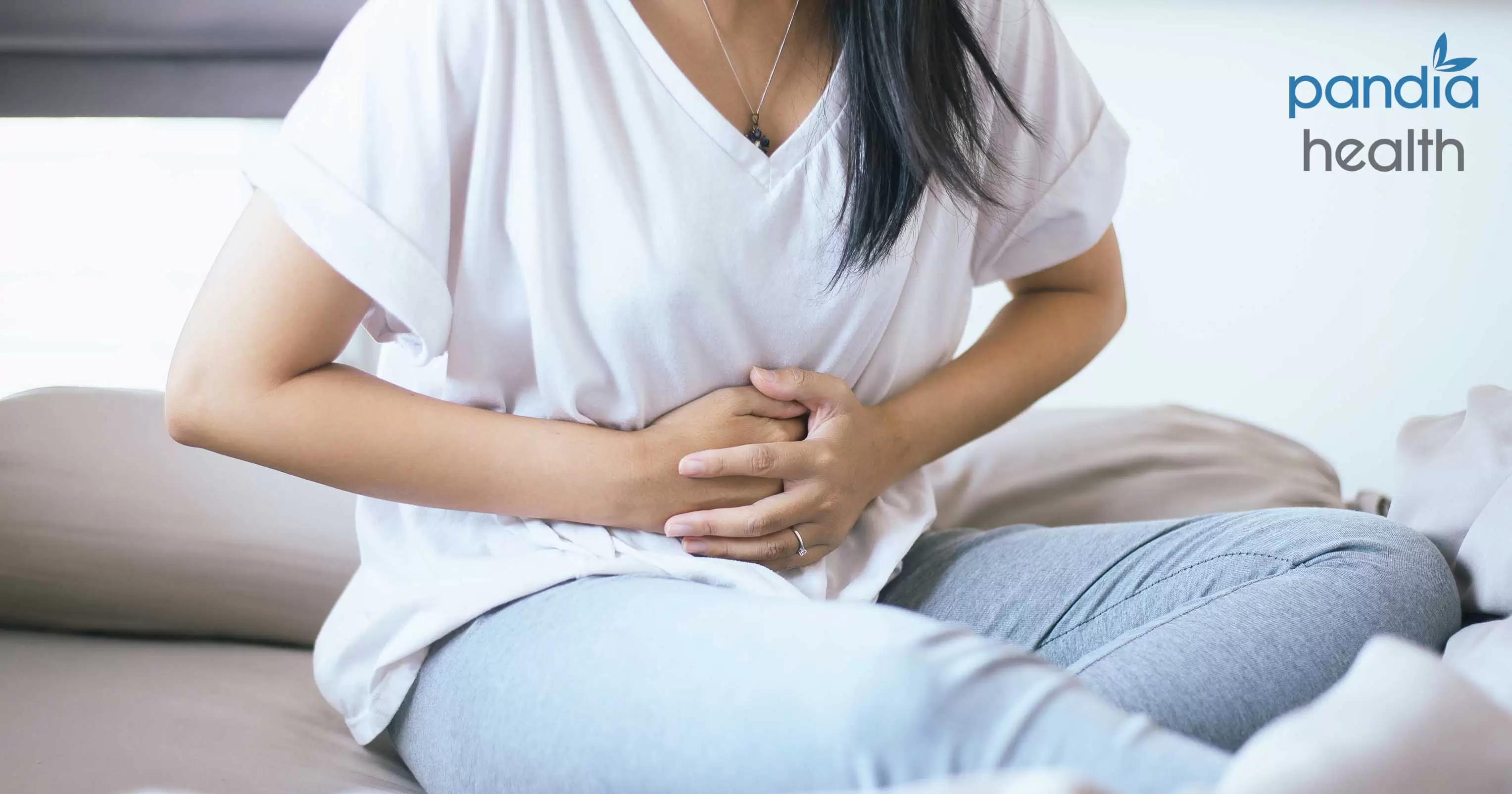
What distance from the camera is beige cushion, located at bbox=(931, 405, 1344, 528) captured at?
1.25 m

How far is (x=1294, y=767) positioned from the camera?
39 centimetres

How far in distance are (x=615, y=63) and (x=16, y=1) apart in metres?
1.32

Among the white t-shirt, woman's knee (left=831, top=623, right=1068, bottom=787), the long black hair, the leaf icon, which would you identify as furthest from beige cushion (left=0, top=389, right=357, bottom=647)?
the leaf icon

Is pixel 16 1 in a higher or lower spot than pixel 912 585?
higher

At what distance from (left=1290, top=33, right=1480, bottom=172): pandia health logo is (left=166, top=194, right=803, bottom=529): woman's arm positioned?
1457mm

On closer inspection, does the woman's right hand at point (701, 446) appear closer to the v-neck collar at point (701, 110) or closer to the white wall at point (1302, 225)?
the v-neck collar at point (701, 110)

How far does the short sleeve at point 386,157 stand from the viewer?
0.65 metres

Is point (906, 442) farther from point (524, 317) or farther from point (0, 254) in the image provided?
point (0, 254)

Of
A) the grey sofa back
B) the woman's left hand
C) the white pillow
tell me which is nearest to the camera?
the woman's left hand

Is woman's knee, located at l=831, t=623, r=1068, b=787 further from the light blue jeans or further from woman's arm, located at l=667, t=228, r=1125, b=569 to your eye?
woman's arm, located at l=667, t=228, r=1125, b=569

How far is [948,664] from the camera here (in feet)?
1.57

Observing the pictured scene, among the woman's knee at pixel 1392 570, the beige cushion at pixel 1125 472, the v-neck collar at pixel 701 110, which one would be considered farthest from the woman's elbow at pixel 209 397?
the beige cushion at pixel 1125 472

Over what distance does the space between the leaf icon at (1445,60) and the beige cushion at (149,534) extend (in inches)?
67.2

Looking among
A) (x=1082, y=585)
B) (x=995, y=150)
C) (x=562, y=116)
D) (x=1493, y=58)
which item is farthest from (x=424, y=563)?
(x=1493, y=58)
